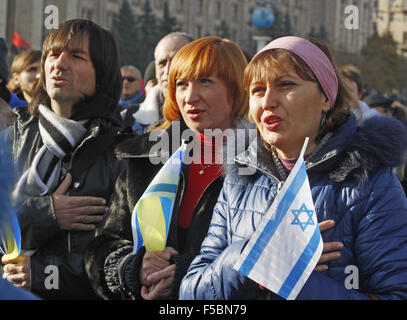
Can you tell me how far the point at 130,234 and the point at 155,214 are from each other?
302mm

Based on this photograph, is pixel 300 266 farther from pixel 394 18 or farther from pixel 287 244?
pixel 394 18

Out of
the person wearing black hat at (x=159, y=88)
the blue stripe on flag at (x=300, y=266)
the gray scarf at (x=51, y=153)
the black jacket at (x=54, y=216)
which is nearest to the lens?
the blue stripe on flag at (x=300, y=266)

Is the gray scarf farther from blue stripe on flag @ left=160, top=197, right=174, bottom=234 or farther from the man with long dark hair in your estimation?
blue stripe on flag @ left=160, top=197, right=174, bottom=234

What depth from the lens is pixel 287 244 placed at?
2008mm

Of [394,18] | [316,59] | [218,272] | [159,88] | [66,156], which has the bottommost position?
[394,18]

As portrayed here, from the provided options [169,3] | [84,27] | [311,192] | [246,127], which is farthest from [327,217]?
[169,3]

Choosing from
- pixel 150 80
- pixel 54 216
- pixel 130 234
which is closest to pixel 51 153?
pixel 54 216

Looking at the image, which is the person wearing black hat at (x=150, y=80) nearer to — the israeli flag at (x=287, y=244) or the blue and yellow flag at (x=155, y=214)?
the blue and yellow flag at (x=155, y=214)

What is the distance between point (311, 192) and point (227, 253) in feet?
1.12

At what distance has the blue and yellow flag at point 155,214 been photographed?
2586 millimetres

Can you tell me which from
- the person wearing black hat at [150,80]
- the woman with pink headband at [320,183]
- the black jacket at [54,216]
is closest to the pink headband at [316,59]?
the woman with pink headband at [320,183]

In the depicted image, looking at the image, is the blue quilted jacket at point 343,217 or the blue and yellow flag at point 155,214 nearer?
the blue quilted jacket at point 343,217

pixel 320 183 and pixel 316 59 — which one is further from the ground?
pixel 316 59
